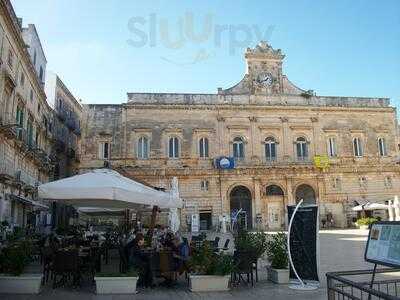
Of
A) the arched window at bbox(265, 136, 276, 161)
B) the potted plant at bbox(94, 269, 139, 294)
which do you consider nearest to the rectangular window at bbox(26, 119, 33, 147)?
the arched window at bbox(265, 136, 276, 161)

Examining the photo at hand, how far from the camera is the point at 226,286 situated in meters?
8.73

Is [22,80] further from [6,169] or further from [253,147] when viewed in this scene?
[253,147]

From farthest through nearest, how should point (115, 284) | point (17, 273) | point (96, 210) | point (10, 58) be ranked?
point (10, 58) → point (96, 210) → point (17, 273) → point (115, 284)

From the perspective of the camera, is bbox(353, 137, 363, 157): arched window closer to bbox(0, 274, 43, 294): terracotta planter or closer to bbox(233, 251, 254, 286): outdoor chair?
bbox(233, 251, 254, 286): outdoor chair

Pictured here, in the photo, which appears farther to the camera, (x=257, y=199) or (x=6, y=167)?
(x=257, y=199)

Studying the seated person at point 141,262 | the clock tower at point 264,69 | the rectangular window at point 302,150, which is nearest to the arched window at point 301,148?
the rectangular window at point 302,150

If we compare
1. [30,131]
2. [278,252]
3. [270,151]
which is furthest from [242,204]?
[278,252]

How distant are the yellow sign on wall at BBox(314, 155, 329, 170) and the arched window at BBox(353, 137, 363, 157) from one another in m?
3.15

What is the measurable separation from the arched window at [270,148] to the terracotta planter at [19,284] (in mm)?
29129

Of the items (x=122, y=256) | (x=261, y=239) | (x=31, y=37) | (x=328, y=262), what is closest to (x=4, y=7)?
(x=31, y=37)

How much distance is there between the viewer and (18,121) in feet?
74.8

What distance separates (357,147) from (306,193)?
6299mm

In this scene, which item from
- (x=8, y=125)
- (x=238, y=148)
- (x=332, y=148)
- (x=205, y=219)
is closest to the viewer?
(x=8, y=125)

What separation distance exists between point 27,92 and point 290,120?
69.7 ft
